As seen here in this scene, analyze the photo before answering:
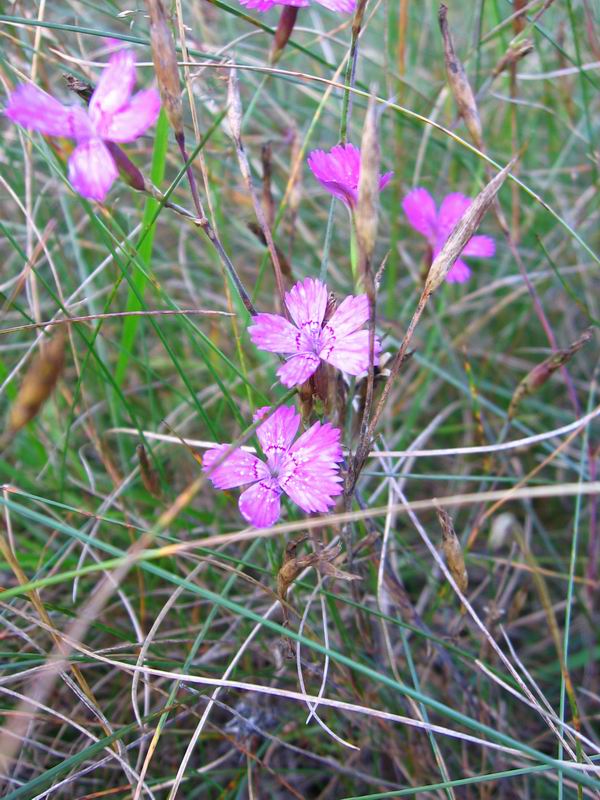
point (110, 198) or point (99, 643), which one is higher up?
point (110, 198)

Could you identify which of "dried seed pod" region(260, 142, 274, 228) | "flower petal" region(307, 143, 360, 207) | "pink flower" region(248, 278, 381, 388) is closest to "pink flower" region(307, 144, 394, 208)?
"flower petal" region(307, 143, 360, 207)

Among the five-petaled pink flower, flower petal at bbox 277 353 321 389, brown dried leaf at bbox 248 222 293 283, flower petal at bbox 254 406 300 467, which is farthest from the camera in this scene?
the five-petaled pink flower

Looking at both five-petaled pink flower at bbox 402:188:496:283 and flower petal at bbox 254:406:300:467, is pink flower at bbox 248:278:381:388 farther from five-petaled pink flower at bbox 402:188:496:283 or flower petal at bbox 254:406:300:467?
five-petaled pink flower at bbox 402:188:496:283

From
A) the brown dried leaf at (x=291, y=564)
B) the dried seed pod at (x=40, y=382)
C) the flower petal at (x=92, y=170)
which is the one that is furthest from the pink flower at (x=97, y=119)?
the brown dried leaf at (x=291, y=564)

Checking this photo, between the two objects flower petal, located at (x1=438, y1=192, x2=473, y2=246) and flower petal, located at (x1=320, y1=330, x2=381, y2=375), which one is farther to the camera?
flower petal, located at (x1=438, y1=192, x2=473, y2=246)

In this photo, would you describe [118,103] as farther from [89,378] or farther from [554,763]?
[89,378]

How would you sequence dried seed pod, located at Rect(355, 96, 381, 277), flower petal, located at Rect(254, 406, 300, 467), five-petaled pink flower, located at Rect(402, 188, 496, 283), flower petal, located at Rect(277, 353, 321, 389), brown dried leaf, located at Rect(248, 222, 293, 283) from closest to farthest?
dried seed pod, located at Rect(355, 96, 381, 277) → flower petal, located at Rect(277, 353, 321, 389) → flower petal, located at Rect(254, 406, 300, 467) → brown dried leaf, located at Rect(248, 222, 293, 283) → five-petaled pink flower, located at Rect(402, 188, 496, 283)

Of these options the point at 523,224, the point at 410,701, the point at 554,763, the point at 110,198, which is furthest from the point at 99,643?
the point at 523,224
